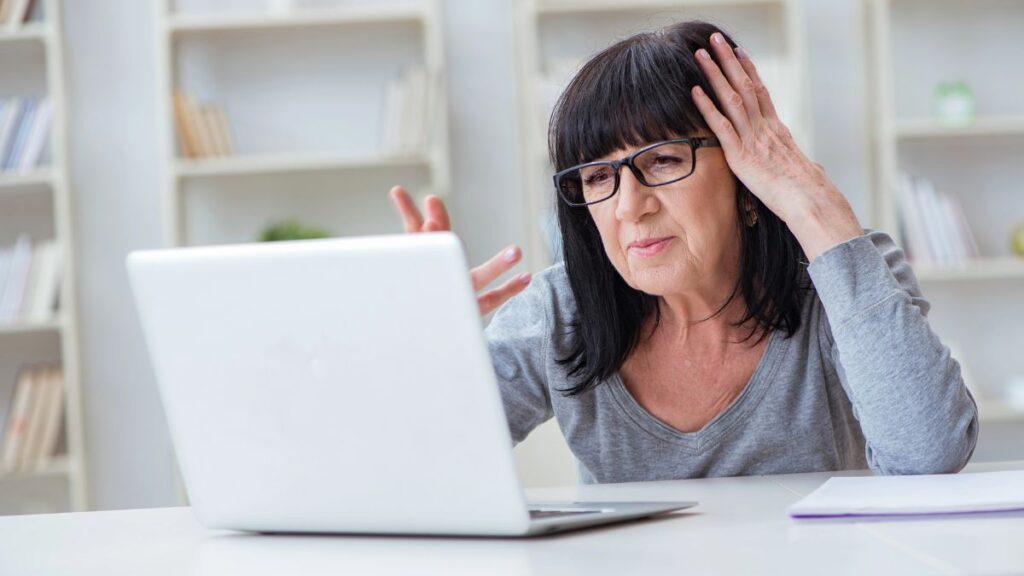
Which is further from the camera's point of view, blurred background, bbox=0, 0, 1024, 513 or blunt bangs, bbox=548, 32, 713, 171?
blurred background, bbox=0, 0, 1024, 513

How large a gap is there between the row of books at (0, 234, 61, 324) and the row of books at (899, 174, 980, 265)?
227 cm

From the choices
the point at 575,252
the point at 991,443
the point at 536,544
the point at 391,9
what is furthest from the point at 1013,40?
the point at 536,544

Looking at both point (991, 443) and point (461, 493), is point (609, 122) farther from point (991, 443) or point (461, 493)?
point (991, 443)

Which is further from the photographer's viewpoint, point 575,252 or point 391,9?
point 391,9

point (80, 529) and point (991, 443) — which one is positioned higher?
point (80, 529)

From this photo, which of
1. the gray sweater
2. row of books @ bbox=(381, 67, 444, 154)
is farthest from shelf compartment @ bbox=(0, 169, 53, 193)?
the gray sweater

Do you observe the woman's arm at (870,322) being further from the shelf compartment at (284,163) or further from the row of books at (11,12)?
the row of books at (11,12)

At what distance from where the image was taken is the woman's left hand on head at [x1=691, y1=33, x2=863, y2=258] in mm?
1351

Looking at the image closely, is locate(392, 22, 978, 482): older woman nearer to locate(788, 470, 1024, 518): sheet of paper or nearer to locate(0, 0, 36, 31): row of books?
locate(788, 470, 1024, 518): sheet of paper

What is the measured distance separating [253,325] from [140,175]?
272 cm

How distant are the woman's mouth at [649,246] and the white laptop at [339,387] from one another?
0.47 m

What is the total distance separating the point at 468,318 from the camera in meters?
0.86

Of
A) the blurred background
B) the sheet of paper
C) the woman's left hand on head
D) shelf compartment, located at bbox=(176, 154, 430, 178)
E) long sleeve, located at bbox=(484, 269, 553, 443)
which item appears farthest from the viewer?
the blurred background

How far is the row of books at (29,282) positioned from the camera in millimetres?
Answer: 3291
